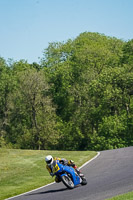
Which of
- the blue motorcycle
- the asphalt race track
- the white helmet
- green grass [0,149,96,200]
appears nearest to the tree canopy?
green grass [0,149,96,200]

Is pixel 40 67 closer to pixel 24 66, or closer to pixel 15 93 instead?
pixel 24 66

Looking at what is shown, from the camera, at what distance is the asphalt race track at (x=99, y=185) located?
15.8 m

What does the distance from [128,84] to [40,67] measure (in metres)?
29.9

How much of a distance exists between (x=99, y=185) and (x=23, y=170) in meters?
10.9

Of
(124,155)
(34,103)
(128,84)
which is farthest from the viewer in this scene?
(34,103)

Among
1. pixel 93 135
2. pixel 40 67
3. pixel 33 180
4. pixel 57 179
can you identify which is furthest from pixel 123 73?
pixel 57 179

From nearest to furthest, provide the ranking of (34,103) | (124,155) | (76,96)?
1. (124,155)
2. (34,103)
3. (76,96)

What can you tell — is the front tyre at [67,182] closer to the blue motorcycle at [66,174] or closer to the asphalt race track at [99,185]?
the blue motorcycle at [66,174]

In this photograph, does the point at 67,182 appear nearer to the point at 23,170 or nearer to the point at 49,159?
the point at 49,159

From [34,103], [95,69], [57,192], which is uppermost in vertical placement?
[95,69]

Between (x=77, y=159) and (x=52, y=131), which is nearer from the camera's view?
(x=77, y=159)

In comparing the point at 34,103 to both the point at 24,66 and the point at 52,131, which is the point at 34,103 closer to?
the point at 52,131

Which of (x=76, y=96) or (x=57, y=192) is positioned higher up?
(x=76, y=96)

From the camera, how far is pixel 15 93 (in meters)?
68.1
